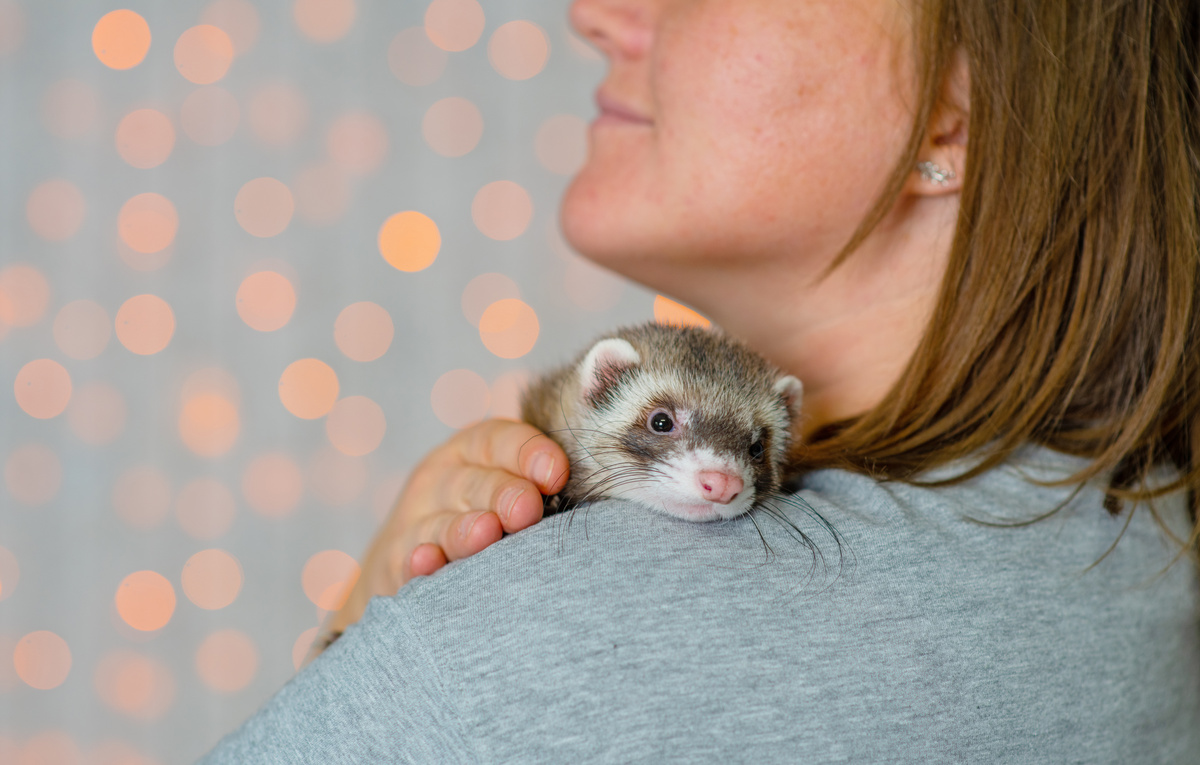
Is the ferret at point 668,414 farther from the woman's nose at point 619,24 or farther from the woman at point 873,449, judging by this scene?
the woman's nose at point 619,24

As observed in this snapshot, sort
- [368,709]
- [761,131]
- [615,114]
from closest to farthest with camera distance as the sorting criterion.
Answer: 1. [368,709]
2. [761,131]
3. [615,114]

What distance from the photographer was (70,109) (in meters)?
3.12

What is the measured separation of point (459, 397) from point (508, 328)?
12.5 inches

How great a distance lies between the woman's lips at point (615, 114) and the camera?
1397 millimetres

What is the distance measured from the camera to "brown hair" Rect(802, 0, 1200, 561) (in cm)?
108

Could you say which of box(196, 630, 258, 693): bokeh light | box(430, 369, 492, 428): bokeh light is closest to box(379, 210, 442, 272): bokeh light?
box(430, 369, 492, 428): bokeh light

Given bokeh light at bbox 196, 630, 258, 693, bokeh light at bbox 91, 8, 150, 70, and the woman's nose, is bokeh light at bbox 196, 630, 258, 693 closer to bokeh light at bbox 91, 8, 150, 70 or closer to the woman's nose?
bokeh light at bbox 91, 8, 150, 70

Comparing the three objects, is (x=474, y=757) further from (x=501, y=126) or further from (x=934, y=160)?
(x=501, y=126)

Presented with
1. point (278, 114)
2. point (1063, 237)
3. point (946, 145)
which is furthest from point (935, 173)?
point (278, 114)

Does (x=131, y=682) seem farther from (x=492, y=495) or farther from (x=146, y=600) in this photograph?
(x=492, y=495)

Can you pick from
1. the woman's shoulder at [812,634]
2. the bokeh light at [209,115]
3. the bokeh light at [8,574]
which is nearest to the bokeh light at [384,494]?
the bokeh light at [8,574]

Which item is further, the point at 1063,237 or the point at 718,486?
the point at 1063,237

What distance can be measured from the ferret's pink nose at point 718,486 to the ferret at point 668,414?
0.12 ft

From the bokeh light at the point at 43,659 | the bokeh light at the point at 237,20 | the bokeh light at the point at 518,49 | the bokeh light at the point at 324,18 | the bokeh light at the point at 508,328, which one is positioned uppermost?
the bokeh light at the point at 237,20
